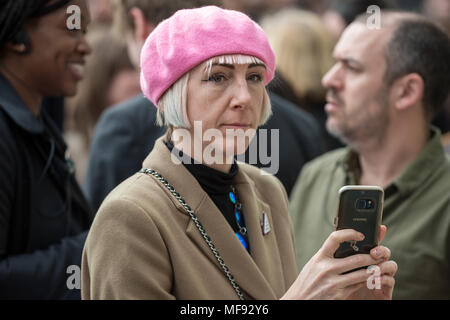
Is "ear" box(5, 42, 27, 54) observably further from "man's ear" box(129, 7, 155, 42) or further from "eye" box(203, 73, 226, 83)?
"eye" box(203, 73, 226, 83)

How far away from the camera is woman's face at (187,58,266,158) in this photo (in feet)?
4.84

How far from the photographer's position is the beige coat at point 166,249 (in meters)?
1.40

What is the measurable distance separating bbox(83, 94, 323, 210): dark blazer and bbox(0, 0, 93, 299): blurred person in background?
0.18 meters

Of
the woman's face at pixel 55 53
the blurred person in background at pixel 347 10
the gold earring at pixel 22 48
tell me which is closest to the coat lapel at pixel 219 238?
the woman's face at pixel 55 53

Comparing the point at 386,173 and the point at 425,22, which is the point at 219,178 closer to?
the point at 386,173

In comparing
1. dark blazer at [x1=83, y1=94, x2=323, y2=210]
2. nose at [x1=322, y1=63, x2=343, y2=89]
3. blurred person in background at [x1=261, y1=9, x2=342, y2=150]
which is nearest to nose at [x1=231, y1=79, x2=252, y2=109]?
dark blazer at [x1=83, y1=94, x2=323, y2=210]

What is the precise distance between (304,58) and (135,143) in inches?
83.2

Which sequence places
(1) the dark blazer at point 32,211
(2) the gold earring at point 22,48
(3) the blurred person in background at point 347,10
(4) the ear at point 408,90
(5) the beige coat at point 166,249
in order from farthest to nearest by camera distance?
1. (3) the blurred person in background at point 347,10
2. (4) the ear at point 408,90
3. (2) the gold earring at point 22,48
4. (1) the dark blazer at point 32,211
5. (5) the beige coat at point 166,249

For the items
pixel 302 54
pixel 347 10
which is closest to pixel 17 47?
pixel 302 54

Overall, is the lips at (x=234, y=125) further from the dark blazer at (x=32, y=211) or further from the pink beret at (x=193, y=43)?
the dark blazer at (x=32, y=211)
